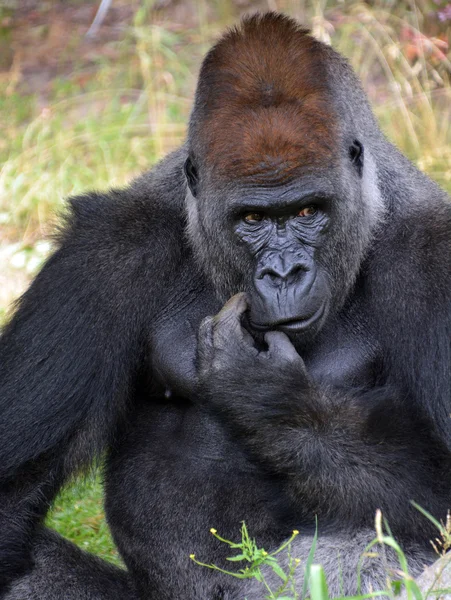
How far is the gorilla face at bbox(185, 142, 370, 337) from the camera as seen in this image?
129 inches

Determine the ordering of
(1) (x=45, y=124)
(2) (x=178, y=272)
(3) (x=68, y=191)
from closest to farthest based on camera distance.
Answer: (2) (x=178, y=272) → (3) (x=68, y=191) → (1) (x=45, y=124)

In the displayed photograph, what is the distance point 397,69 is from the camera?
293 inches

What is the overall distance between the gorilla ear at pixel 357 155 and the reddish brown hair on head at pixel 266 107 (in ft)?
0.47

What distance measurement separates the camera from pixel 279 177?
3322 millimetres

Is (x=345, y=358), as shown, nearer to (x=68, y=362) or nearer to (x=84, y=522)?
(x=68, y=362)

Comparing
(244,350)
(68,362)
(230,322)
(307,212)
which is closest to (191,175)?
(307,212)

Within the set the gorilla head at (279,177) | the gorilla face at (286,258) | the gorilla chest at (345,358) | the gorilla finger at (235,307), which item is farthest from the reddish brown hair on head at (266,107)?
the gorilla chest at (345,358)

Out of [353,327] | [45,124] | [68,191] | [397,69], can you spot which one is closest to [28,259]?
[68,191]

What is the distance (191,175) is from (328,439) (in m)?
1.05

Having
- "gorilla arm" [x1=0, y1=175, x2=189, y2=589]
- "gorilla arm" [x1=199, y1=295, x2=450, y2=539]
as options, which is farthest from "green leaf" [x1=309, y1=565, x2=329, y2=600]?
"gorilla arm" [x1=0, y1=175, x2=189, y2=589]

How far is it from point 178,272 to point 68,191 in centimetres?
352

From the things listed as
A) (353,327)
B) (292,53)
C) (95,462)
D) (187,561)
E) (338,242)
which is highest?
(292,53)

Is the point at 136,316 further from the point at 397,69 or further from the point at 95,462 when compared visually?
the point at 397,69

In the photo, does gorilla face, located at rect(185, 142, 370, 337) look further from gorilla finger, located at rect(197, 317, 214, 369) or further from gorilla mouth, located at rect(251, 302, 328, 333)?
gorilla finger, located at rect(197, 317, 214, 369)
